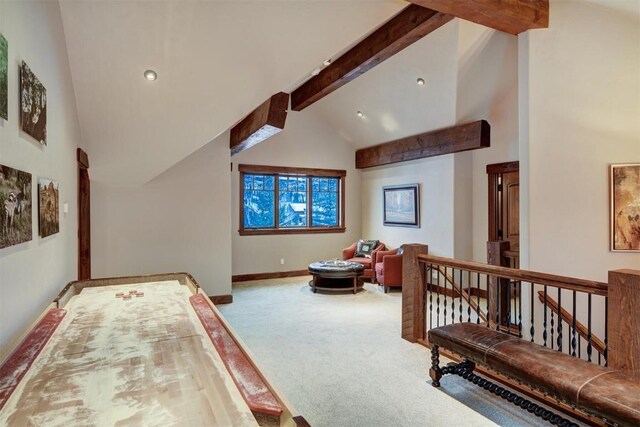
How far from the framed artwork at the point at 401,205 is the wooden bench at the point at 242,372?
5.44 metres

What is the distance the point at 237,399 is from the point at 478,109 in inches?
223

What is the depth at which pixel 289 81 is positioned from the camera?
3.46 meters

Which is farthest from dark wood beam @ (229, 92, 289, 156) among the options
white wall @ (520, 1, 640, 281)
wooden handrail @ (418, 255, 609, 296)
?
white wall @ (520, 1, 640, 281)

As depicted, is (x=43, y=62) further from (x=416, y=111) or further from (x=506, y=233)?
(x=506, y=233)

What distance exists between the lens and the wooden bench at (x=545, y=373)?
5.84 feet

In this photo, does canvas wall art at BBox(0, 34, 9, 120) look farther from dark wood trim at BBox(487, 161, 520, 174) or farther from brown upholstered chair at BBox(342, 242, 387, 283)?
brown upholstered chair at BBox(342, 242, 387, 283)

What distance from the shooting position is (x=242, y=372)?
1.36 meters

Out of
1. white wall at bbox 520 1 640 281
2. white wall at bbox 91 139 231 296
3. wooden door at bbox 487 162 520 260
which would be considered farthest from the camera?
wooden door at bbox 487 162 520 260

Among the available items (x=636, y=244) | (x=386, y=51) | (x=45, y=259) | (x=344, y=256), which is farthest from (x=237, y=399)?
(x=344, y=256)

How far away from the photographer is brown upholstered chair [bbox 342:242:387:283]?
23.2ft

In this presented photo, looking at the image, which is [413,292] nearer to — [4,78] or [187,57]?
[187,57]

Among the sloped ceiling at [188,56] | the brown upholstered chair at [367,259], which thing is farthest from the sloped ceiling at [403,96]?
the brown upholstered chair at [367,259]

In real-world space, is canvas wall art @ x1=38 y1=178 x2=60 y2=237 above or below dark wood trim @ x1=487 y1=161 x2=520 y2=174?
below

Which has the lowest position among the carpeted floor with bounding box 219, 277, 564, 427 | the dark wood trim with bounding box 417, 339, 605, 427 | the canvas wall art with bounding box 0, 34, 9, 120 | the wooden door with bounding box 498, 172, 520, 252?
the carpeted floor with bounding box 219, 277, 564, 427
